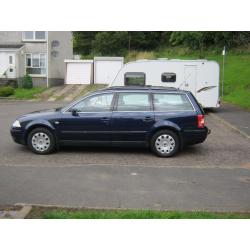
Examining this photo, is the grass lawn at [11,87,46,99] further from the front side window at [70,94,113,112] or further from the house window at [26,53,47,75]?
the front side window at [70,94,113,112]

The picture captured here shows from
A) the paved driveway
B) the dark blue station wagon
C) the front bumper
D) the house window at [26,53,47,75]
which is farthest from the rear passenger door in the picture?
the house window at [26,53,47,75]

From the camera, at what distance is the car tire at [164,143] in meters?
10.4

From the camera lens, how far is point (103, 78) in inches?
1625

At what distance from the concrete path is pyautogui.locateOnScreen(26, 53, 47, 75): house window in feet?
61.3

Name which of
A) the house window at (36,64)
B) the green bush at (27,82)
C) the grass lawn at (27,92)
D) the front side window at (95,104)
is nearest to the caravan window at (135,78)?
the front side window at (95,104)

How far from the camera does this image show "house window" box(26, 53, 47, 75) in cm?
3719

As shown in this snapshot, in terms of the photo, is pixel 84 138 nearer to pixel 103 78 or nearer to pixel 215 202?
pixel 215 202

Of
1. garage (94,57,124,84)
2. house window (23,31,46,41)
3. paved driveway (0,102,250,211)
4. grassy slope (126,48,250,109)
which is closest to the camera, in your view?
paved driveway (0,102,250,211)

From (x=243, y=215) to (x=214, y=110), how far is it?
16247 mm

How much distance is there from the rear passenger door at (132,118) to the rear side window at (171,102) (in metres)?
0.20

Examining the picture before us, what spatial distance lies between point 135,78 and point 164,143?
33.0ft

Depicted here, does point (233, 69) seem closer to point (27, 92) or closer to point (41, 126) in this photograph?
point (27, 92)

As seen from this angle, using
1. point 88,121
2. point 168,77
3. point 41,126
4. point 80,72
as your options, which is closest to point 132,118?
point 88,121

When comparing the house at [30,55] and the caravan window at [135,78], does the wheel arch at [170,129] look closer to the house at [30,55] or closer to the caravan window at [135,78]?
the caravan window at [135,78]
